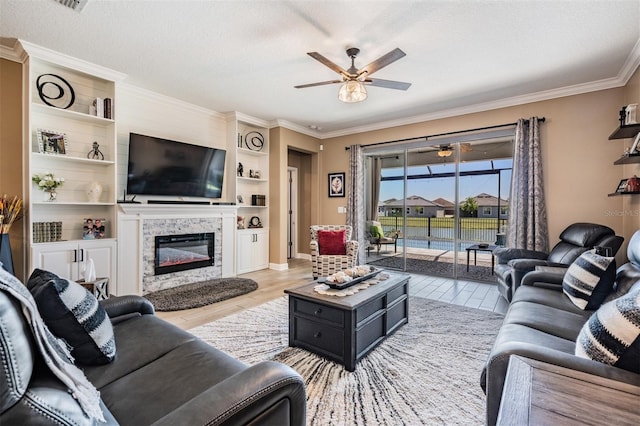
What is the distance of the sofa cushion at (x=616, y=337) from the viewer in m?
1.08

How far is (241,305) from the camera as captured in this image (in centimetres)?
358

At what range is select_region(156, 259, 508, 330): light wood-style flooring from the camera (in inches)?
128

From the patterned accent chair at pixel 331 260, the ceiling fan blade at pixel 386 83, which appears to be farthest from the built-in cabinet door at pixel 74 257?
the ceiling fan blade at pixel 386 83

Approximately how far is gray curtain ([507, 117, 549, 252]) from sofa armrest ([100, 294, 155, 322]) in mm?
4577

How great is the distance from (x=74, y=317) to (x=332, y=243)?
3960 millimetres

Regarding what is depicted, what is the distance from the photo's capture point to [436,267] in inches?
221

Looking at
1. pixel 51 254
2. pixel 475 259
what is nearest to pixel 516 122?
pixel 475 259

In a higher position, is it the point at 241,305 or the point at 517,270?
the point at 517,270

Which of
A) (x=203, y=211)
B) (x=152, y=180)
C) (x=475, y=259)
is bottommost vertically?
(x=475, y=259)

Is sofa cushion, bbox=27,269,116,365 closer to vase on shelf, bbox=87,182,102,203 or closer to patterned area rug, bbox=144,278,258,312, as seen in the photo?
patterned area rug, bbox=144,278,258,312

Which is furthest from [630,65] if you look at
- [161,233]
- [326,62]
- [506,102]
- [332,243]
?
[161,233]

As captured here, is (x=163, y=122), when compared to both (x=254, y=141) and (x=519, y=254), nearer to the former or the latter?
(x=254, y=141)

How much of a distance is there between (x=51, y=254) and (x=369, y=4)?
13.1ft

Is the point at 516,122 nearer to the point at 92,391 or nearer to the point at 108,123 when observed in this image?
the point at 92,391
